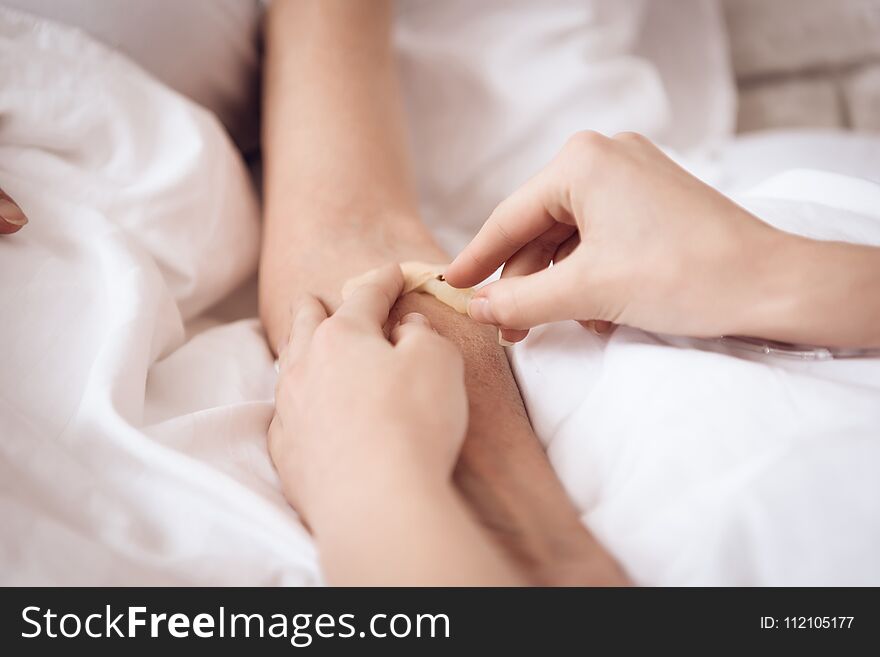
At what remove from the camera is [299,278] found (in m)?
0.71

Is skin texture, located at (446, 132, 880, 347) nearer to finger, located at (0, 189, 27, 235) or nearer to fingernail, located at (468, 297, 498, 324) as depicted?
fingernail, located at (468, 297, 498, 324)

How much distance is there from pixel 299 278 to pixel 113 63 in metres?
0.33

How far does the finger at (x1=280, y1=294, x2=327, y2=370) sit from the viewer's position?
1.84 ft

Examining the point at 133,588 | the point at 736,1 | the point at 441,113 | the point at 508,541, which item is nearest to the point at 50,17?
the point at 441,113

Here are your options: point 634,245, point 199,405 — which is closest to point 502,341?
point 634,245

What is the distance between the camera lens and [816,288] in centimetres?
48

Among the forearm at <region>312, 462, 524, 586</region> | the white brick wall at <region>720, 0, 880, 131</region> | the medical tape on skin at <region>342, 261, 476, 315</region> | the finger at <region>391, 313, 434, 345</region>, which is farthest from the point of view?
the white brick wall at <region>720, 0, 880, 131</region>

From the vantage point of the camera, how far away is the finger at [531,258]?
1.96ft

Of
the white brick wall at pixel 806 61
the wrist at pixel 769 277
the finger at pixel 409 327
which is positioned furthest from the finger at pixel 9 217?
the white brick wall at pixel 806 61

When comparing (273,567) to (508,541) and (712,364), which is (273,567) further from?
(712,364)

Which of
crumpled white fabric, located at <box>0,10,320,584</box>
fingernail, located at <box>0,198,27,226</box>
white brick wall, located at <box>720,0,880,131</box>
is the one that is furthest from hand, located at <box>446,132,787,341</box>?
white brick wall, located at <box>720,0,880,131</box>

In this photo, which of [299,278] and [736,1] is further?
[736,1]

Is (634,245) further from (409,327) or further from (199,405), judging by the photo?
(199,405)

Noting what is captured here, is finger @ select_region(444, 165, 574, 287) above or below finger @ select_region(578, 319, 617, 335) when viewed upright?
above
